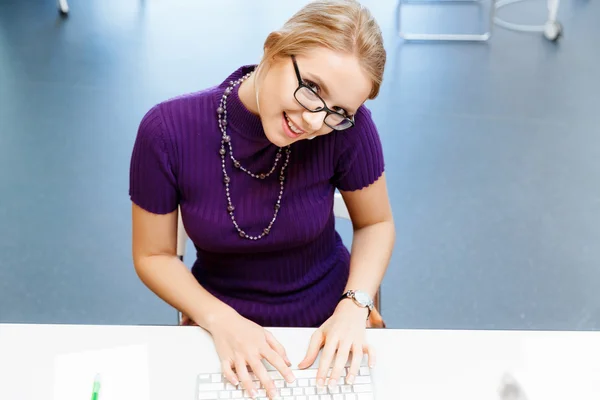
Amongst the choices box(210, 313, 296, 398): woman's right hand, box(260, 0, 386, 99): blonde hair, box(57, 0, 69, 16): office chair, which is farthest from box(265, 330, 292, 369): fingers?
box(57, 0, 69, 16): office chair

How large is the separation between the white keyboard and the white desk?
2cm

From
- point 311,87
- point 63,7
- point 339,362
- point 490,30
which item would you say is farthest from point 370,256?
point 63,7

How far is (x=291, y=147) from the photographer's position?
4.38 feet

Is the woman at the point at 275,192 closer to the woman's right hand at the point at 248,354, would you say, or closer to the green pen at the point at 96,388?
the woman's right hand at the point at 248,354

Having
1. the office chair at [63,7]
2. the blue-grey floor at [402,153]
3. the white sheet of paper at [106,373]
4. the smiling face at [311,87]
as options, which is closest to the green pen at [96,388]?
the white sheet of paper at [106,373]

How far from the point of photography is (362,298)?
1.30 m

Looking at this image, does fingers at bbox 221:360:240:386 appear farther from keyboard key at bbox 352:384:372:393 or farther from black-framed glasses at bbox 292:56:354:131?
black-framed glasses at bbox 292:56:354:131

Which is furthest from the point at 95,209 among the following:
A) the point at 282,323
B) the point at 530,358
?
the point at 530,358

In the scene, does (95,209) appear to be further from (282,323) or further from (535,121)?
(535,121)

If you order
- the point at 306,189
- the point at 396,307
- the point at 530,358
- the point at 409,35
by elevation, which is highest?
the point at 409,35

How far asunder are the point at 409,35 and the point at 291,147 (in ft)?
8.13

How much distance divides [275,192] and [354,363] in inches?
15.1

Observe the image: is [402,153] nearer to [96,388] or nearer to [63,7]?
[96,388]

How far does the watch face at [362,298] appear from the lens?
4.23 feet
